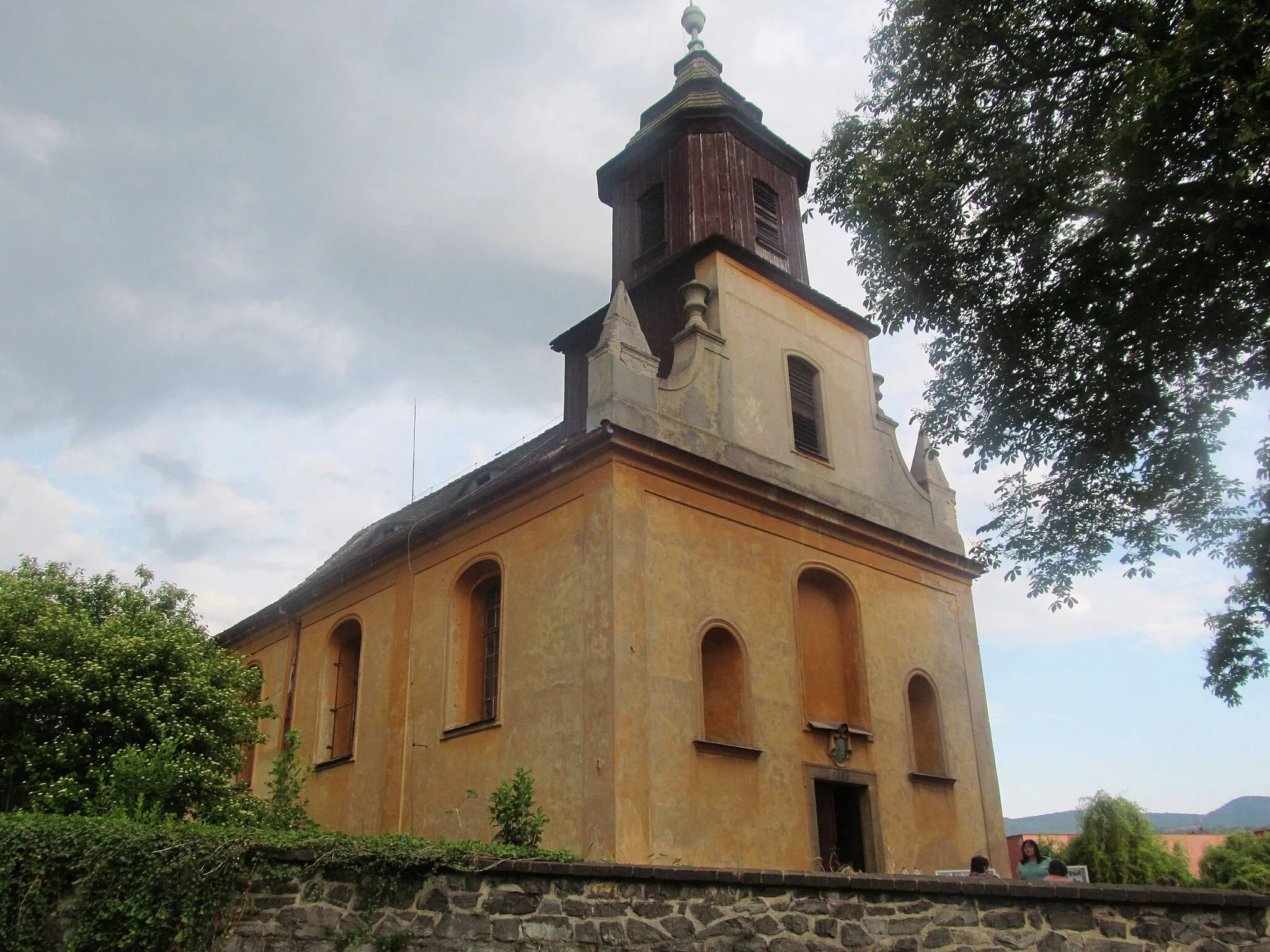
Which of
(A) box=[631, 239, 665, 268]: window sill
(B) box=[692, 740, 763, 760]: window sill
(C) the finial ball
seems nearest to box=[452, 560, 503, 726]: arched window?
(B) box=[692, 740, 763, 760]: window sill

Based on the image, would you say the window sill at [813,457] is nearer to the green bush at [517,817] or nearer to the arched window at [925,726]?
the arched window at [925,726]

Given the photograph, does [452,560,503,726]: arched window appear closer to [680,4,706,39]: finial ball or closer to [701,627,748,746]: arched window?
[701,627,748,746]: arched window

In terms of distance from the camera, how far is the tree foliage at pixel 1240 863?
36219mm

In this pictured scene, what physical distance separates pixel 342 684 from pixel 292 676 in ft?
5.71

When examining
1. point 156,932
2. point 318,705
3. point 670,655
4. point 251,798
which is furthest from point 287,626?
point 156,932

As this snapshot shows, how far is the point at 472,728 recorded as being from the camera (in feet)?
53.9

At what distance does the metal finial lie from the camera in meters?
25.1

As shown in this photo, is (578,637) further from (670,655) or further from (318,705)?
(318,705)

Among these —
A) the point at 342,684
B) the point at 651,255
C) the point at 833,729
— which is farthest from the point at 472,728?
the point at 651,255

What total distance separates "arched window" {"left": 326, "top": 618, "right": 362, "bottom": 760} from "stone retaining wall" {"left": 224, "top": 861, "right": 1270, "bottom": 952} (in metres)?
11.2

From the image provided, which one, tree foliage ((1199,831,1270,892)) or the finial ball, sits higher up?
the finial ball

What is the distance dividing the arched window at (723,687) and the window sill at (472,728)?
9.97 feet

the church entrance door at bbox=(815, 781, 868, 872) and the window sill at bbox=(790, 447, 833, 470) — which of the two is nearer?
the church entrance door at bbox=(815, 781, 868, 872)

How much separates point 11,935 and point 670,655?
8028mm
